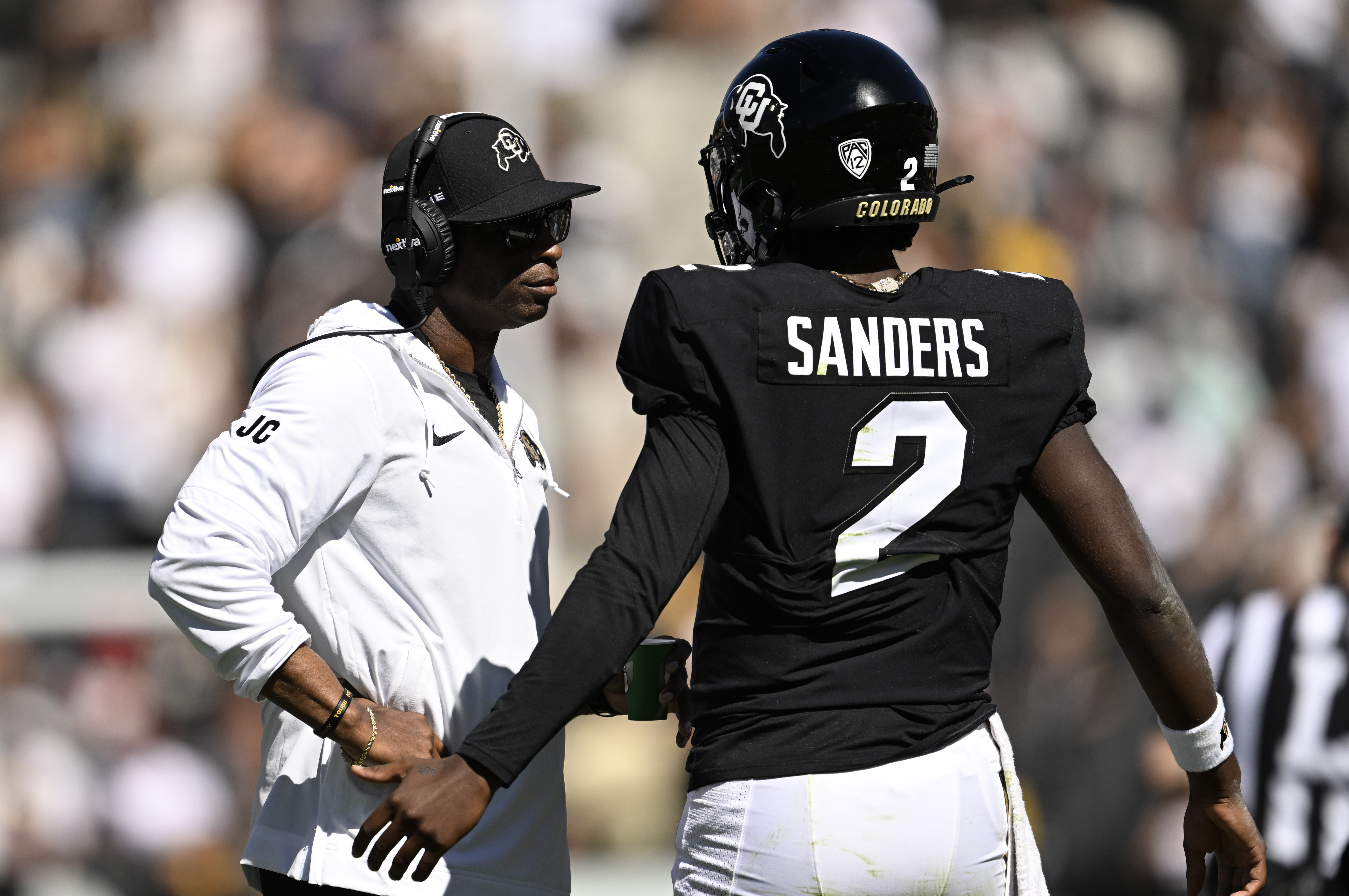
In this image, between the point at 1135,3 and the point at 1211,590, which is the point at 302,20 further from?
the point at 1211,590

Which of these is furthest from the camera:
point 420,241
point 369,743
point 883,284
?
point 420,241

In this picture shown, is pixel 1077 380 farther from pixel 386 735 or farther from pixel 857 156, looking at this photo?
pixel 386 735

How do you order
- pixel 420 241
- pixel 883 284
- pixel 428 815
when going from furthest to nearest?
1. pixel 420 241
2. pixel 883 284
3. pixel 428 815

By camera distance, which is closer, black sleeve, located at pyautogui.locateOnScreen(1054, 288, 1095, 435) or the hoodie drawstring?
A: black sleeve, located at pyautogui.locateOnScreen(1054, 288, 1095, 435)

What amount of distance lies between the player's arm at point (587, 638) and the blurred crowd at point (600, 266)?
3.90 metres

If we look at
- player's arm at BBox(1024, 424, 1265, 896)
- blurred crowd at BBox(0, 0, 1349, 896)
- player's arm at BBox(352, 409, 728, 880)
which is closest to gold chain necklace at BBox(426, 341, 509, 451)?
player's arm at BBox(352, 409, 728, 880)

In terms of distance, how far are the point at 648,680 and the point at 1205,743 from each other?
0.95 m

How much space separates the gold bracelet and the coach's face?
2.63ft

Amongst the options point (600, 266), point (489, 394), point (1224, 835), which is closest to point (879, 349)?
point (489, 394)

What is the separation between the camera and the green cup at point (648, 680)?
2.52 metres

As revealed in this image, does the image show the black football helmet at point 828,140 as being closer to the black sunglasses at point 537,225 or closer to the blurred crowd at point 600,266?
the black sunglasses at point 537,225

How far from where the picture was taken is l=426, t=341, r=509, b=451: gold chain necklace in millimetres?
2650

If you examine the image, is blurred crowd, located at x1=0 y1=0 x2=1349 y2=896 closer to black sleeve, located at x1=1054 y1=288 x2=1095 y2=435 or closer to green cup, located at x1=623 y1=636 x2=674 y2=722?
green cup, located at x1=623 y1=636 x2=674 y2=722

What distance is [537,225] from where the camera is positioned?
2795 mm
